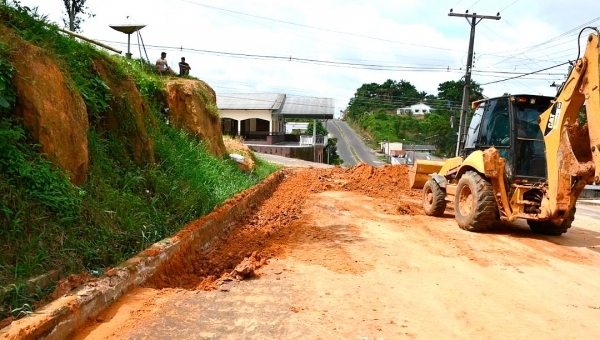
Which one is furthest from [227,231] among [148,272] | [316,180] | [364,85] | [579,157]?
[364,85]

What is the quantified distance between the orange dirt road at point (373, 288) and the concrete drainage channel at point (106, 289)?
0.36 ft

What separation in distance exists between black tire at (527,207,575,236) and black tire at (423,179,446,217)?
174cm

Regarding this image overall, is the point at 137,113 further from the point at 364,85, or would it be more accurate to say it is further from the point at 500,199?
the point at 364,85

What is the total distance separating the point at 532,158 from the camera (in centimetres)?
732

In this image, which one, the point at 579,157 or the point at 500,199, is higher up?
the point at 579,157

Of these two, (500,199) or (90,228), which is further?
(500,199)

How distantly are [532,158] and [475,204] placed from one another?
1.16 metres

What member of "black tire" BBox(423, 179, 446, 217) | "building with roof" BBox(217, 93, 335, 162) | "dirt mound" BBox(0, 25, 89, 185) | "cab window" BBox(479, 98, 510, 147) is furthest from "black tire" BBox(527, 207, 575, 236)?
"building with roof" BBox(217, 93, 335, 162)

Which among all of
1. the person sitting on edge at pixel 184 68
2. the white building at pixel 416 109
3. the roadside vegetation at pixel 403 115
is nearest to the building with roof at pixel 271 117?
the person sitting on edge at pixel 184 68

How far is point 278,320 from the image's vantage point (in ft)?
12.0

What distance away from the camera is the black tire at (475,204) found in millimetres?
7300

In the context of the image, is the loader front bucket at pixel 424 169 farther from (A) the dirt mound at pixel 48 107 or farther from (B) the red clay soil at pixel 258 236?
(A) the dirt mound at pixel 48 107

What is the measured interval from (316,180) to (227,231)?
29.7 feet

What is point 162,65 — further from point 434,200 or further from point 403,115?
point 403,115
